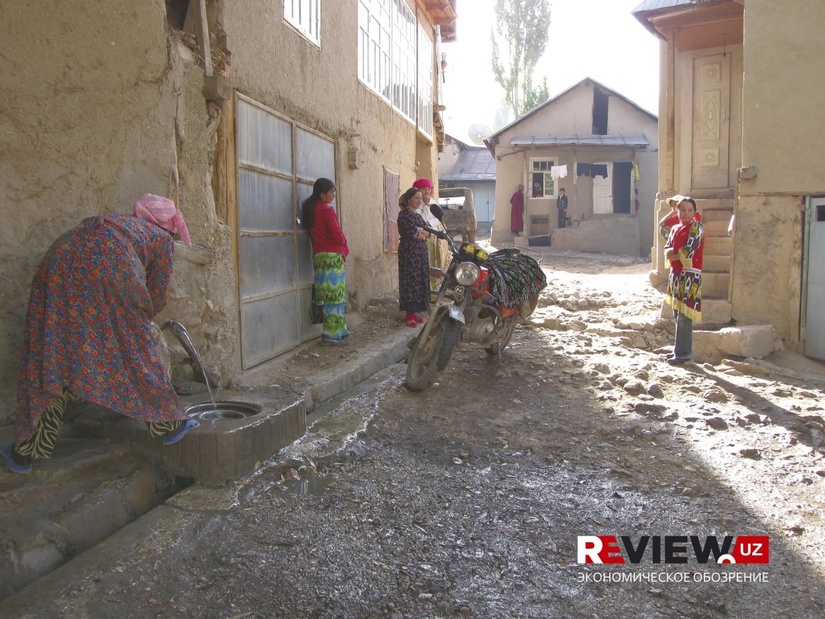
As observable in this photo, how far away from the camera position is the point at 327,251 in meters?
6.10

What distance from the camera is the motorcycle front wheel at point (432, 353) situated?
15.8ft

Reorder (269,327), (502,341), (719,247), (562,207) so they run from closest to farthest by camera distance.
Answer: (269,327), (502,341), (719,247), (562,207)

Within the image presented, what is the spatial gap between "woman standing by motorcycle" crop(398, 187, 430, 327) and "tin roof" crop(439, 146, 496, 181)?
21671 mm

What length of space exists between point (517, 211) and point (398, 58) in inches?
445

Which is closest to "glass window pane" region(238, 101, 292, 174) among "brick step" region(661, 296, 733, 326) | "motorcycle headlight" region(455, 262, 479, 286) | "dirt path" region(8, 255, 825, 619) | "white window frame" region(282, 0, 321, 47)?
"white window frame" region(282, 0, 321, 47)

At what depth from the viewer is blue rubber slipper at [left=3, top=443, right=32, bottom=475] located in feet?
9.12

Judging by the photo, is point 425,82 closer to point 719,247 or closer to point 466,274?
point 719,247

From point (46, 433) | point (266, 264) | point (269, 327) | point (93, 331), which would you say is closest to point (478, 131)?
point (266, 264)

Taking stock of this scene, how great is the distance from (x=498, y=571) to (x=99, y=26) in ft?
10.8

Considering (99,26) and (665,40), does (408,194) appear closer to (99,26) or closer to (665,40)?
(99,26)

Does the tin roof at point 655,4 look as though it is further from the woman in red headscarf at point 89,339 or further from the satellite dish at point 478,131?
the satellite dish at point 478,131

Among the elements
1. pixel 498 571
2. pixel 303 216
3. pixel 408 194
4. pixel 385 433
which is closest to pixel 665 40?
pixel 408 194

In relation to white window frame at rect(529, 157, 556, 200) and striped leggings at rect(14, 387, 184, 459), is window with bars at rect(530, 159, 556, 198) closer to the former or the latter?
white window frame at rect(529, 157, 556, 200)

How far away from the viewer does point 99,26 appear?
11.4 feet
